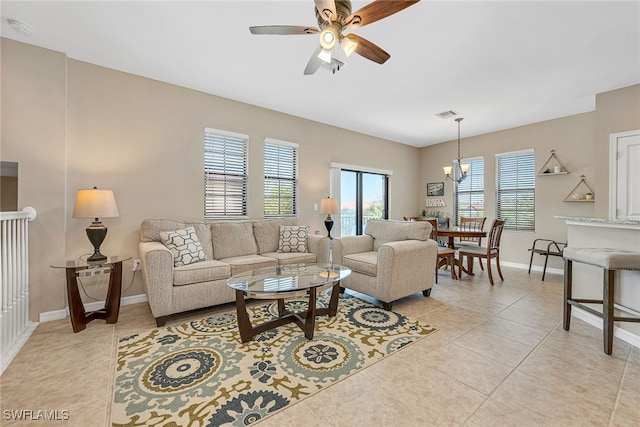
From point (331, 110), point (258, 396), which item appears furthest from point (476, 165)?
point (258, 396)

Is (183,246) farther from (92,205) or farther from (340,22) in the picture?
(340,22)

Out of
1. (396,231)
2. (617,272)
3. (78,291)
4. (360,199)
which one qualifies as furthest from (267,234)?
(617,272)

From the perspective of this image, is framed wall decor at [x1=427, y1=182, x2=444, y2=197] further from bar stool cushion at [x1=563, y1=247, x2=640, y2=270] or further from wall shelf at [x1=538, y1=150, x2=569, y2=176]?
bar stool cushion at [x1=563, y1=247, x2=640, y2=270]

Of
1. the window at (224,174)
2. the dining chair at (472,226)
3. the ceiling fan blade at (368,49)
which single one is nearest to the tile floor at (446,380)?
A: the window at (224,174)

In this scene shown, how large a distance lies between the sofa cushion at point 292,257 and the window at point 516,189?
4340mm

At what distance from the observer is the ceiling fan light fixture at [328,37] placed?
1.79m

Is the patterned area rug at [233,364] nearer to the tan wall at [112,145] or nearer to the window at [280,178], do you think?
the tan wall at [112,145]

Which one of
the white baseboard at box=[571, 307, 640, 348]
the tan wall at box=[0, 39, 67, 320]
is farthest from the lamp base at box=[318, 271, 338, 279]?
the tan wall at box=[0, 39, 67, 320]

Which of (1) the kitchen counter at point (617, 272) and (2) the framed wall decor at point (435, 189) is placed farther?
(2) the framed wall decor at point (435, 189)

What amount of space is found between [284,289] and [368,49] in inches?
76.7

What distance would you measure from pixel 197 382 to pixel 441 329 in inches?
81.6

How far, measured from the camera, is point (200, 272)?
2.77 metres

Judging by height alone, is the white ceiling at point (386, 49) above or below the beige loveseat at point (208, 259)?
above

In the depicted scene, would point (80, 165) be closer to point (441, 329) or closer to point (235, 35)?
point (235, 35)
